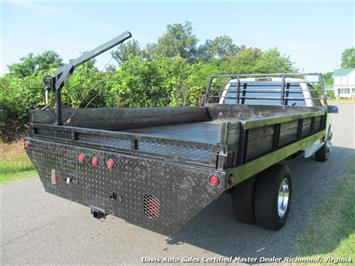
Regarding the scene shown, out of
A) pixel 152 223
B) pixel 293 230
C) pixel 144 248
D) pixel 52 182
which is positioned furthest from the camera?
pixel 293 230

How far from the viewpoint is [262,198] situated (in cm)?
350

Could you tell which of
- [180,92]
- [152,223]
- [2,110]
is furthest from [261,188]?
[180,92]

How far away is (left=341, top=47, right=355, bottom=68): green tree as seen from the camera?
117m

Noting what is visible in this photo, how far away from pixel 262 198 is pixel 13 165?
4.99 meters

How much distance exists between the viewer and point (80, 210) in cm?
432

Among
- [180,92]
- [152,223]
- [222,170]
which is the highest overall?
[180,92]

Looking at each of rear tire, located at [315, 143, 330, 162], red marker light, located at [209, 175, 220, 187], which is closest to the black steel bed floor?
red marker light, located at [209, 175, 220, 187]

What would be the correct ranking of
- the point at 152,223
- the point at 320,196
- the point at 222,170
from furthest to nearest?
the point at 320,196, the point at 152,223, the point at 222,170

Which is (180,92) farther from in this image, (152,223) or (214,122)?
(152,223)

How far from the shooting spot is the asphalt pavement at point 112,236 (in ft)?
10.6

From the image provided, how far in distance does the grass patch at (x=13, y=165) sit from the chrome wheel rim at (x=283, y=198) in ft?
14.7

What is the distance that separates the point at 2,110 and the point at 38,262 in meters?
5.65

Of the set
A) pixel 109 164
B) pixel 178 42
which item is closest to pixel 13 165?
pixel 109 164

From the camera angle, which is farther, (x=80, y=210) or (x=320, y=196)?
(x=320, y=196)
